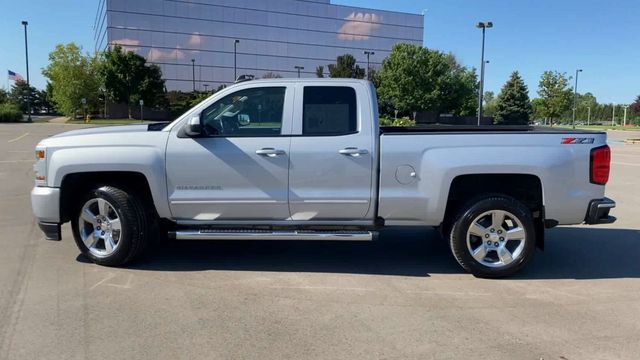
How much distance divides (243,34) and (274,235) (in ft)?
255

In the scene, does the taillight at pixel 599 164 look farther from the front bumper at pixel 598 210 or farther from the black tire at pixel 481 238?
the black tire at pixel 481 238

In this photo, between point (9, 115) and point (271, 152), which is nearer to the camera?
point (271, 152)

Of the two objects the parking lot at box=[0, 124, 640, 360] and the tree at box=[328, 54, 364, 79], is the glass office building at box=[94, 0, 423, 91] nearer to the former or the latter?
the tree at box=[328, 54, 364, 79]

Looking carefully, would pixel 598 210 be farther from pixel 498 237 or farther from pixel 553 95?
pixel 553 95

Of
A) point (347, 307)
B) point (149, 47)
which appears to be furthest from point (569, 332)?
point (149, 47)

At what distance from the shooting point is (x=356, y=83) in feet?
18.5

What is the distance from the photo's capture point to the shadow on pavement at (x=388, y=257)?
5.76m

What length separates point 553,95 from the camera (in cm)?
5581

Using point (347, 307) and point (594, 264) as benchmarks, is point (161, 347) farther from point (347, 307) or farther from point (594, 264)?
point (594, 264)

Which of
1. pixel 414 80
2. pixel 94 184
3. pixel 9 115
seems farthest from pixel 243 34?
pixel 94 184

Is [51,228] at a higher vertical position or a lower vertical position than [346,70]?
lower

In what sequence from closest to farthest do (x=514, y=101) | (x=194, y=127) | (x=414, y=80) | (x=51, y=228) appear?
(x=194, y=127) → (x=51, y=228) → (x=514, y=101) → (x=414, y=80)

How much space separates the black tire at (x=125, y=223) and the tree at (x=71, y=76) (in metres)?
61.7

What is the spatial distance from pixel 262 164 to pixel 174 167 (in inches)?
36.3
